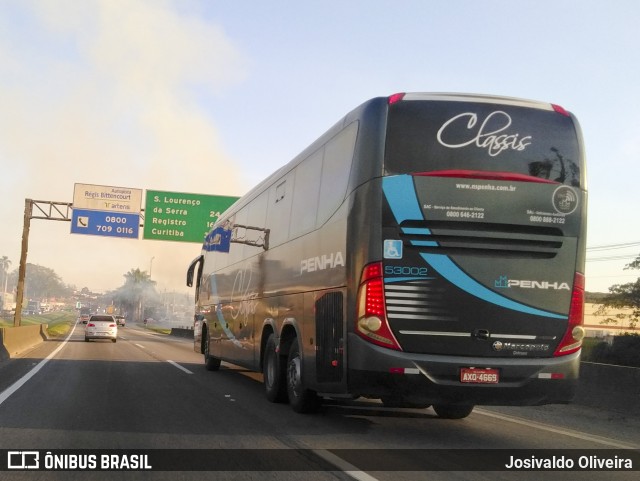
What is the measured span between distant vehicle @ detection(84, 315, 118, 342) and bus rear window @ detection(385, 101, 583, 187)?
102 feet

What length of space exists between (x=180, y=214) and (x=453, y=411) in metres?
29.3

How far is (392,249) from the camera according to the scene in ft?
24.3

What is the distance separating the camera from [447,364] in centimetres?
729

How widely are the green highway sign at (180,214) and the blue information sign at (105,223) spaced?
709 mm

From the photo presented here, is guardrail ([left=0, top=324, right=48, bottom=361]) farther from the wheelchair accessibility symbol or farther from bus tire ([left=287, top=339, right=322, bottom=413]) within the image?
the wheelchair accessibility symbol

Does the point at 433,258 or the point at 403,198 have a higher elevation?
the point at 403,198

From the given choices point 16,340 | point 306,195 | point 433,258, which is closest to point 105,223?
point 16,340

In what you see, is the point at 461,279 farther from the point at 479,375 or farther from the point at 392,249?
the point at 479,375

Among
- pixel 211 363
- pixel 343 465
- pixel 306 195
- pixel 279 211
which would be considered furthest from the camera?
pixel 211 363

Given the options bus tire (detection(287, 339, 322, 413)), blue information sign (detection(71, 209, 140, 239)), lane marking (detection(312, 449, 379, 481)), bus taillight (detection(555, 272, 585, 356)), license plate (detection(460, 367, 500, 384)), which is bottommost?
lane marking (detection(312, 449, 379, 481))

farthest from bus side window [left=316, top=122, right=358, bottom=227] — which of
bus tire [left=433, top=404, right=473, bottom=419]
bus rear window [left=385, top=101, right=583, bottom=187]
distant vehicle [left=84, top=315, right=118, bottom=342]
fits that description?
distant vehicle [left=84, top=315, right=118, bottom=342]

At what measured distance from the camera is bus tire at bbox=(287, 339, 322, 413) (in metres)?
9.38

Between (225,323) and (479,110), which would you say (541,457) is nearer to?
(479,110)

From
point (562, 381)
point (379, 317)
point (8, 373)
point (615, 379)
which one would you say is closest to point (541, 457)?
point (562, 381)
